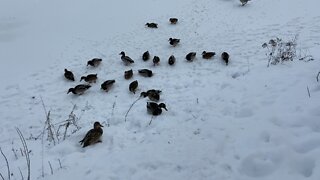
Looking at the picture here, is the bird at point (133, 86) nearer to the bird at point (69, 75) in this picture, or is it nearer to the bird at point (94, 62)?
the bird at point (69, 75)

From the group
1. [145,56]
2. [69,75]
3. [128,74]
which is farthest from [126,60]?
[69,75]

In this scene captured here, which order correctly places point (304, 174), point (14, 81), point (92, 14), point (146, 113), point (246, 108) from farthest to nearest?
1. point (92, 14)
2. point (14, 81)
3. point (146, 113)
4. point (246, 108)
5. point (304, 174)

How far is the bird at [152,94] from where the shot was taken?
6.52m

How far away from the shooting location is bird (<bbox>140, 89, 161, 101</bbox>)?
21.4ft

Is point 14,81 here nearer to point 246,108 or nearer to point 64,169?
point 64,169

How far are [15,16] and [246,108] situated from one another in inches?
344

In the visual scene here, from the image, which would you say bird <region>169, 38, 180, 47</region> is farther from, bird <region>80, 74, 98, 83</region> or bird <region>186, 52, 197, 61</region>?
bird <region>80, 74, 98, 83</region>

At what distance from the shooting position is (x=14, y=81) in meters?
7.71

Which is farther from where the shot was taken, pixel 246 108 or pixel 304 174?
pixel 246 108

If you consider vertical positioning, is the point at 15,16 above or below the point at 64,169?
above

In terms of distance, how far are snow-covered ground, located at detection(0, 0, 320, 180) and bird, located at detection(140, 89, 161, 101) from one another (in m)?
0.15

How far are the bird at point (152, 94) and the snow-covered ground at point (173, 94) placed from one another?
0.15 meters

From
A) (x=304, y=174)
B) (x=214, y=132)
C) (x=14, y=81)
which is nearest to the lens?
(x=304, y=174)

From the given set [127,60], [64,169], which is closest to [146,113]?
[64,169]
